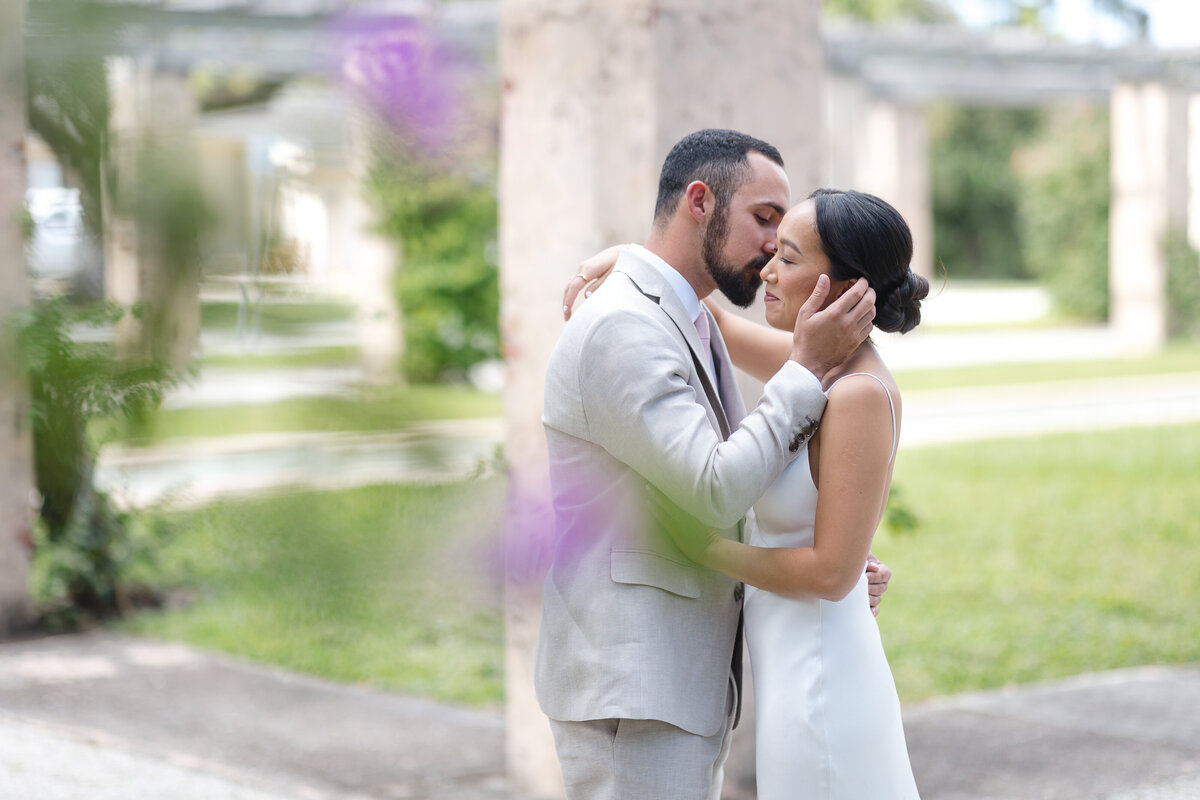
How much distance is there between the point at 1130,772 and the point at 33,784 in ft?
12.1

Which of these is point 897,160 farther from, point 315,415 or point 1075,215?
point 315,415

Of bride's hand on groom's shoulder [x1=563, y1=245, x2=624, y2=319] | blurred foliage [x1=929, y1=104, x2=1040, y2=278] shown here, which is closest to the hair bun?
bride's hand on groom's shoulder [x1=563, y1=245, x2=624, y2=319]

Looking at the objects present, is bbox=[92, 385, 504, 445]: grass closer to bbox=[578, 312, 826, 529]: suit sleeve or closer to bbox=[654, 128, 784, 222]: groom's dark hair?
bbox=[578, 312, 826, 529]: suit sleeve

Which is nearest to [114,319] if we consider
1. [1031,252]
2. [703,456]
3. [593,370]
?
[703,456]

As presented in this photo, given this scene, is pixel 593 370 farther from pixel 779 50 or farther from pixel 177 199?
pixel 779 50

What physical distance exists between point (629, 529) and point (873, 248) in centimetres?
57

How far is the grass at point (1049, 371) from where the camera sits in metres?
18.2

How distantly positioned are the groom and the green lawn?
203mm

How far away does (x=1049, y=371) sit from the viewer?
1914 centimetres

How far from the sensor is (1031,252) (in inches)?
1292

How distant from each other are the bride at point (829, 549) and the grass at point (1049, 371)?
1554cm

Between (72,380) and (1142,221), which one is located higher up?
(1142,221)

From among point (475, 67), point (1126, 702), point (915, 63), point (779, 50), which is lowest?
point (1126, 702)

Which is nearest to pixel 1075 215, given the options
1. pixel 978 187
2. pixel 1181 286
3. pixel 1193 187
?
pixel 1193 187
